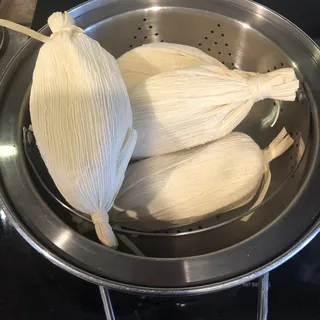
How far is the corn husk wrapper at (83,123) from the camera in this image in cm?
48

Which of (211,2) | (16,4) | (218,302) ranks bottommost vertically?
(218,302)

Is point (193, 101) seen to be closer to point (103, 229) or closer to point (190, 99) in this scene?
point (190, 99)

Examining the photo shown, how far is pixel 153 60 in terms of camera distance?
643 mm

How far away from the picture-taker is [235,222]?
1.97ft

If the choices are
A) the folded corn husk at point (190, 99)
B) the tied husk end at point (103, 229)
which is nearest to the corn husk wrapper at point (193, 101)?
the folded corn husk at point (190, 99)

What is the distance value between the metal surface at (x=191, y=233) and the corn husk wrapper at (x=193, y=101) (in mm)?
60

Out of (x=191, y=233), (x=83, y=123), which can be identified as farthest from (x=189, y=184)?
(x=83, y=123)

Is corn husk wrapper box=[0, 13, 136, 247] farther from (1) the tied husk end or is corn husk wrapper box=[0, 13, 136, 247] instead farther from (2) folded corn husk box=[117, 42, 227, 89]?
(2) folded corn husk box=[117, 42, 227, 89]

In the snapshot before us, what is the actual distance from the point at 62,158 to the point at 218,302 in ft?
0.93

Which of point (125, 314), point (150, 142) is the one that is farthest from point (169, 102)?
point (125, 314)

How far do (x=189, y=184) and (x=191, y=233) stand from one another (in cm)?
6

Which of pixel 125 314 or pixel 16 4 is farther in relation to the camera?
pixel 16 4

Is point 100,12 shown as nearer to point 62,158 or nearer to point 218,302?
point 62,158

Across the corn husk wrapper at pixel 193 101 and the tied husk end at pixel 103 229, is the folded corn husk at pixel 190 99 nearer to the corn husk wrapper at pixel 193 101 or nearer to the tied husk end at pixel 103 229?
the corn husk wrapper at pixel 193 101
